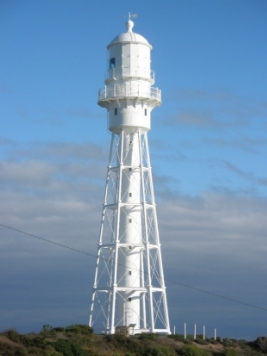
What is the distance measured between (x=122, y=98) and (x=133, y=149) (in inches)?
172

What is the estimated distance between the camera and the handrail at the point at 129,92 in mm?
73438

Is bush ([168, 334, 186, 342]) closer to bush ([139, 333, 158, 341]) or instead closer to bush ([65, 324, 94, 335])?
bush ([139, 333, 158, 341])

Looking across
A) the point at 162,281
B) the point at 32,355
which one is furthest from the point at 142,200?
the point at 32,355

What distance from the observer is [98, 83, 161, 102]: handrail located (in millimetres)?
73438

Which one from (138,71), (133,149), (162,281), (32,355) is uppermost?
(138,71)

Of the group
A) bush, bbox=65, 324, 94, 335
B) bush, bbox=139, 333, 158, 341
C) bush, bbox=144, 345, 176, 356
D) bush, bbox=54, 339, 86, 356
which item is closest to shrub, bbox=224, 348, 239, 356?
bush, bbox=144, 345, 176, 356

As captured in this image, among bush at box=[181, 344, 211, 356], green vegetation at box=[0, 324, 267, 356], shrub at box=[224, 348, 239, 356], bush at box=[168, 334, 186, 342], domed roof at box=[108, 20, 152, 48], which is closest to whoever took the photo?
green vegetation at box=[0, 324, 267, 356]

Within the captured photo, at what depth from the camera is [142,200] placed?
71938mm

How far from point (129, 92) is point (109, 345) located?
21990 millimetres

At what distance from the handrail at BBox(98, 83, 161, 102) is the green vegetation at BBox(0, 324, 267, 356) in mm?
19682

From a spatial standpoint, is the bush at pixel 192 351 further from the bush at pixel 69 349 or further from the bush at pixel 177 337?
the bush at pixel 69 349

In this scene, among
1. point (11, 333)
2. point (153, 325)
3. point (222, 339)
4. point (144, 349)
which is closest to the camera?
point (11, 333)

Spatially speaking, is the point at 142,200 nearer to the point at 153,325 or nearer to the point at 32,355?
the point at 153,325

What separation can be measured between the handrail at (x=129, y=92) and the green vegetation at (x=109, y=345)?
19.7m
